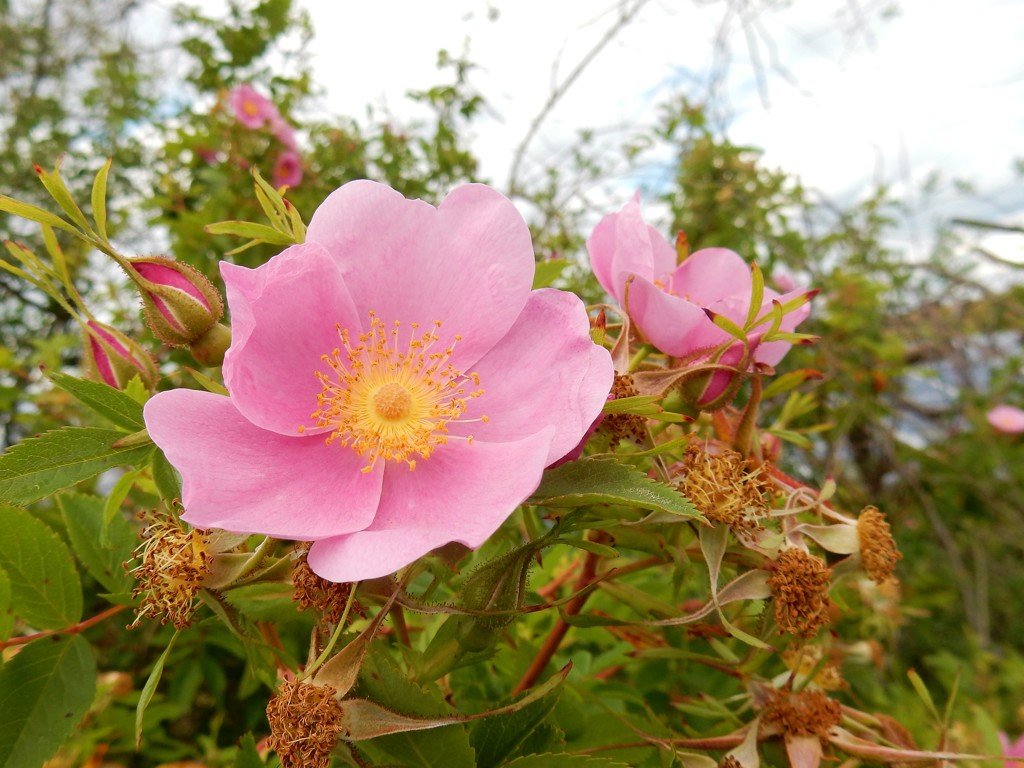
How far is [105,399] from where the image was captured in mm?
699

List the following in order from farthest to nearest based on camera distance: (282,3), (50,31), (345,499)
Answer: (50,31) → (282,3) → (345,499)

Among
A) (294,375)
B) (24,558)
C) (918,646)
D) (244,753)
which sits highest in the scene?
(294,375)

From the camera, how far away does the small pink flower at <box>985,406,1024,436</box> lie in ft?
11.4

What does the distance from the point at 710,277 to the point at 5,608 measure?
102 centimetres

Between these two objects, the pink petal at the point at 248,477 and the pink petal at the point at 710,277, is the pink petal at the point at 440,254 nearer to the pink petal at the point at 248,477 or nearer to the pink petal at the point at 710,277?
the pink petal at the point at 248,477

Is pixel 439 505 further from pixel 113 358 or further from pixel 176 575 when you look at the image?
pixel 113 358

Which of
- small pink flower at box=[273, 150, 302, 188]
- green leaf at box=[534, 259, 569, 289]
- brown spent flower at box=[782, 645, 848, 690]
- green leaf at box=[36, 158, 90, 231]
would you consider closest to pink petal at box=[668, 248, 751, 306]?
green leaf at box=[534, 259, 569, 289]

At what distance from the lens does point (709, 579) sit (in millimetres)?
662

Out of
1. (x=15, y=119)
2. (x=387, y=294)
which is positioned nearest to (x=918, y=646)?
(x=387, y=294)

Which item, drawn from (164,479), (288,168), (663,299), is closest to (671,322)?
(663,299)

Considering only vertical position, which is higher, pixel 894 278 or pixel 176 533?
pixel 176 533

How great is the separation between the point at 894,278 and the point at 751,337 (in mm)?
3285

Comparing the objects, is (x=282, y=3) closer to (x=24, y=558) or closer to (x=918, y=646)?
(x=24, y=558)

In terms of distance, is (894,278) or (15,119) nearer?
(894,278)
